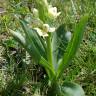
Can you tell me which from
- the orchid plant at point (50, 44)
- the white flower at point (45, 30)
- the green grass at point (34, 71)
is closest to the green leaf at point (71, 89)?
the orchid plant at point (50, 44)

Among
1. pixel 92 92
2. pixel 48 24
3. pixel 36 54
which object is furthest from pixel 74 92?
pixel 48 24

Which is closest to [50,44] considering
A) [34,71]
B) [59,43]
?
[59,43]

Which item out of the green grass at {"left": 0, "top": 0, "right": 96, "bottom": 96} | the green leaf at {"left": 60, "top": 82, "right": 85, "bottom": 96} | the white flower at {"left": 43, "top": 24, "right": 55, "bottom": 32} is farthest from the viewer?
the green grass at {"left": 0, "top": 0, "right": 96, "bottom": 96}

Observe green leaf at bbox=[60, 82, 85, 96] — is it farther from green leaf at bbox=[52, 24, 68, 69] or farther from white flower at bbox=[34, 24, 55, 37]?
white flower at bbox=[34, 24, 55, 37]

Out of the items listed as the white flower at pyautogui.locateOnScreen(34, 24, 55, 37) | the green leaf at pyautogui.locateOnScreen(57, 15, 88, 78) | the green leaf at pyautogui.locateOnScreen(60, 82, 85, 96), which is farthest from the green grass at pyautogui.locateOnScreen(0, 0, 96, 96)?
the white flower at pyautogui.locateOnScreen(34, 24, 55, 37)

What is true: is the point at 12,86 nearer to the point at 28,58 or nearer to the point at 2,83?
the point at 2,83

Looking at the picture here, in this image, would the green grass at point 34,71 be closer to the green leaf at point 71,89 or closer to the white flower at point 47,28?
the green leaf at point 71,89

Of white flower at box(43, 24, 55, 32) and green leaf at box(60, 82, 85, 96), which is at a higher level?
white flower at box(43, 24, 55, 32)

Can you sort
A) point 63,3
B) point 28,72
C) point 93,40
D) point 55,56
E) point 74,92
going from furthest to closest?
point 63,3
point 93,40
point 28,72
point 55,56
point 74,92
